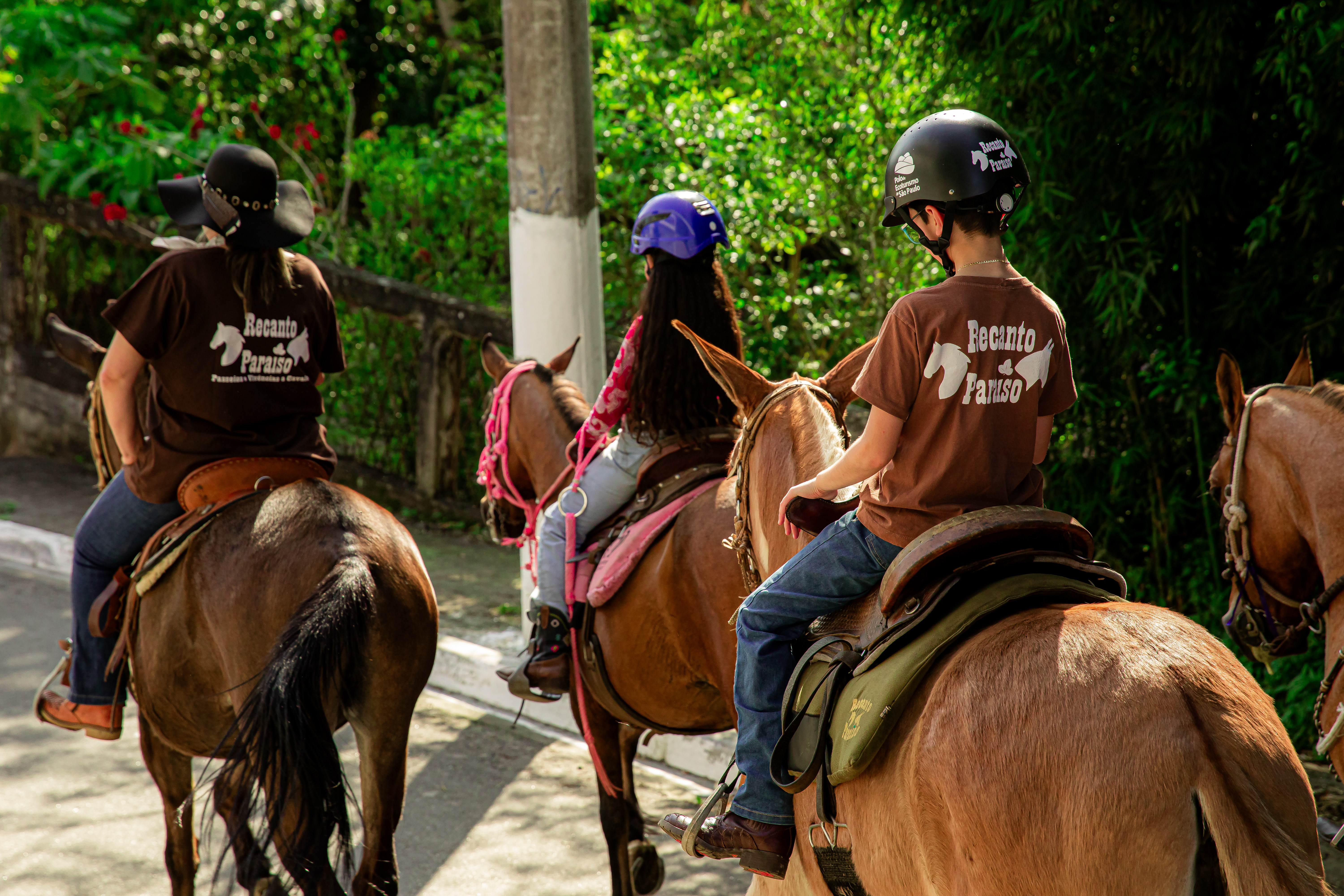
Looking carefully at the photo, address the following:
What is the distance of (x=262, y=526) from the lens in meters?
3.61

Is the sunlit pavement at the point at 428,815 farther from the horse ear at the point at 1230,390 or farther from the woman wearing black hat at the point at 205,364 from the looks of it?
the horse ear at the point at 1230,390

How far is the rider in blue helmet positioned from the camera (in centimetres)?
380

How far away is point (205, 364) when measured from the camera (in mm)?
3789

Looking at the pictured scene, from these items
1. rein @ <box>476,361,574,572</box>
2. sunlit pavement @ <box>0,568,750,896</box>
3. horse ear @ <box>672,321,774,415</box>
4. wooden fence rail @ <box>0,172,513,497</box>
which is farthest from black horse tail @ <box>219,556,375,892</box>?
wooden fence rail @ <box>0,172,513,497</box>

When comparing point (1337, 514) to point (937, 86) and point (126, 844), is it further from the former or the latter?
point (126, 844)

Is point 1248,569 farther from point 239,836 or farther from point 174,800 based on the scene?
point 174,800

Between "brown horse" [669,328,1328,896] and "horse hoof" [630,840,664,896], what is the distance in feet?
6.78

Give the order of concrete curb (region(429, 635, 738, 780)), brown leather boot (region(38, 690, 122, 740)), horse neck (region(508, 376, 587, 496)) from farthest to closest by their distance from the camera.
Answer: concrete curb (region(429, 635, 738, 780)) < horse neck (region(508, 376, 587, 496)) < brown leather boot (region(38, 690, 122, 740))

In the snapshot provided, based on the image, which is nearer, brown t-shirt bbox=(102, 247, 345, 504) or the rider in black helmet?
the rider in black helmet

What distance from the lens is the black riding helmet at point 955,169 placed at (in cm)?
238

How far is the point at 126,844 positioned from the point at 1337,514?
14.2ft

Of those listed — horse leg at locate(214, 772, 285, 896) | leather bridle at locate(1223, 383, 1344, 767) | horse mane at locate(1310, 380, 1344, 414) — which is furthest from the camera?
leather bridle at locate(1223, 383, 1344, 767)

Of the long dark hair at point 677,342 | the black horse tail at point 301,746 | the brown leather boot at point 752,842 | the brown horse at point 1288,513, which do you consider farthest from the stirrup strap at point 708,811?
the brown horse at point 1288,513

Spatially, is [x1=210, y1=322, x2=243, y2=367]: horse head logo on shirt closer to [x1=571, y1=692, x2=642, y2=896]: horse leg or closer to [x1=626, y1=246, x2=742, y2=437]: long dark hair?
[x1=626, y1=246, x2=742, y2=437]: long dark hair
